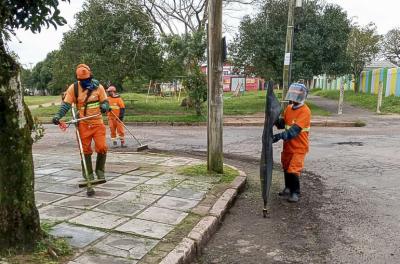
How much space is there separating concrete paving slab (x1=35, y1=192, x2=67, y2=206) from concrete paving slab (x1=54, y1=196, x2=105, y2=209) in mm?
137

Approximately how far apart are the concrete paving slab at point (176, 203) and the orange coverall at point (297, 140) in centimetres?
148

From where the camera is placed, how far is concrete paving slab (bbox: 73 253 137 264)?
11.8 ft

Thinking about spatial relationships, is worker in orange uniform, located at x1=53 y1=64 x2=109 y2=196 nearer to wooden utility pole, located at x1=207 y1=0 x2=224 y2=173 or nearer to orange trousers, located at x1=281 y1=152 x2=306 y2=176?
wooden utility pole, located at x1=207 y1=0 x2=224 y2=173

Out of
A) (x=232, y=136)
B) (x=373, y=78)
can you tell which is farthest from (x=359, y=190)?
(x=373, y=78)

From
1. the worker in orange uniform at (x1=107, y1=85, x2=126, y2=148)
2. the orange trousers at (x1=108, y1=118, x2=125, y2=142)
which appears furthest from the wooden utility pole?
the worker in orange uniform at (x1=107, y1=85, x2=126, y2=148)

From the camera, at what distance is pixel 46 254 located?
360 cm

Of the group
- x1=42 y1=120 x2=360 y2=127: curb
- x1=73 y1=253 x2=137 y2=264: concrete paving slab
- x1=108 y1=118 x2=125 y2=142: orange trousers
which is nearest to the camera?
x1=73 y1=253 x2=137 y2=264: concrete paving slab

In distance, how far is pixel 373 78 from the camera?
104 feet

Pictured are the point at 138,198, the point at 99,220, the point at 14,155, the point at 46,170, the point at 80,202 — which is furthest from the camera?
the point at 46,170

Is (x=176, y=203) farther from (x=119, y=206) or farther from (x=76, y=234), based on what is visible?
(x=76, y=234)

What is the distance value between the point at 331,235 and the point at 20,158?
3294 mm

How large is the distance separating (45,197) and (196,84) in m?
11.5

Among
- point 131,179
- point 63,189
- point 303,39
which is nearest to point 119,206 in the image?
point 63,189

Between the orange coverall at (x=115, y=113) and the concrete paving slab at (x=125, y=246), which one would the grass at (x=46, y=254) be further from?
the orange coverall at (x=115, y=113)
